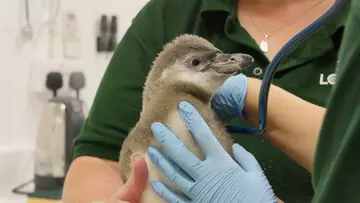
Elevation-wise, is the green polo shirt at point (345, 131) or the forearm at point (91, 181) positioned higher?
the green polo shirt at point (345, 131)

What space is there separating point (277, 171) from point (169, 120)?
262 millimetres

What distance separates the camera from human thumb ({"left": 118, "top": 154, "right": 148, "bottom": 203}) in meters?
0.75

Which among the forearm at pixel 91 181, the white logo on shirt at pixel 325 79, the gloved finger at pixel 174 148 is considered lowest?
the forearm at pixel 91 181

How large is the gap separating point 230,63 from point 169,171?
0.63ft

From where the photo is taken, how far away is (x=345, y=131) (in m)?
0.34

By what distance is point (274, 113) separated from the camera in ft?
2.93

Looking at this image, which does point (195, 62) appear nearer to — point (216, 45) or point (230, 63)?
point (230, 63)

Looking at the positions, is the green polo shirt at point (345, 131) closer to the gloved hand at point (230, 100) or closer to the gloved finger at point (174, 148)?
the gloved finger at point (174, 148)

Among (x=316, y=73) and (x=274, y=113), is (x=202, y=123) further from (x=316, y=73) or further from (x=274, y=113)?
(x=316, y=73)

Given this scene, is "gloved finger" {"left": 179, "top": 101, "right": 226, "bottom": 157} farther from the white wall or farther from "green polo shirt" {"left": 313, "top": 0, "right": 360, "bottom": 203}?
the white wall

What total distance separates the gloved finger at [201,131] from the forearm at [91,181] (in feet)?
0.83

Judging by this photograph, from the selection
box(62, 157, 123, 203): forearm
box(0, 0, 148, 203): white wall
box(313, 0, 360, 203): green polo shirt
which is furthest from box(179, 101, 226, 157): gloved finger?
box(0, 0, 148, 203): white wall

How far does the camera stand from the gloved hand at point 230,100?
904mm

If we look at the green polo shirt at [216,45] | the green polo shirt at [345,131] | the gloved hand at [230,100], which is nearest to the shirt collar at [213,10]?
the green polo shirt at [216,45]
